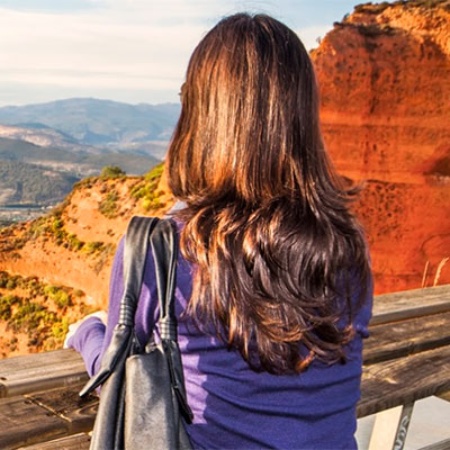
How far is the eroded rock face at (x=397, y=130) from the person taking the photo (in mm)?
17266

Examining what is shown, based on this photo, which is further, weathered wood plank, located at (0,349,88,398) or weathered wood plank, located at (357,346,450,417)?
weathered wood plank, located at (357,346,450,417)

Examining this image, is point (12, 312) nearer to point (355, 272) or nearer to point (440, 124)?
point (440, 124)

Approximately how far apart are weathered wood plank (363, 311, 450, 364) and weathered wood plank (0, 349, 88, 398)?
3.20 ft

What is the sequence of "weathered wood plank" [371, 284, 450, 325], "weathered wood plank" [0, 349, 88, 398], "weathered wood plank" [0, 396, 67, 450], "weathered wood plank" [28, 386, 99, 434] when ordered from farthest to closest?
"weathered wood plank" [371, 284, 450, 325], "weathered wood plank" [0, 349, 88, 398], "weathered wood plank" [28, 386, 99, 434], "weathered wood plank" [0, 396, 67, 450]

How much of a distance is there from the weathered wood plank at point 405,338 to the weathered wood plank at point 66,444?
3.42ft

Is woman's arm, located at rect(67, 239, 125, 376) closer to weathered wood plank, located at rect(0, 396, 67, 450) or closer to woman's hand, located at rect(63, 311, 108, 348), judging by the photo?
woman's hand, located at rect(63, 311, 108, 348)

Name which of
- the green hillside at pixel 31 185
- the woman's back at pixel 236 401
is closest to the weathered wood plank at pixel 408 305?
the woman's back at pixel 236 401

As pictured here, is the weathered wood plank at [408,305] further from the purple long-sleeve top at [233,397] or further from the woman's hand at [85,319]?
the purple long-sleeve top at [233,397]

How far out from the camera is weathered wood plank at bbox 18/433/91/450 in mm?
1741

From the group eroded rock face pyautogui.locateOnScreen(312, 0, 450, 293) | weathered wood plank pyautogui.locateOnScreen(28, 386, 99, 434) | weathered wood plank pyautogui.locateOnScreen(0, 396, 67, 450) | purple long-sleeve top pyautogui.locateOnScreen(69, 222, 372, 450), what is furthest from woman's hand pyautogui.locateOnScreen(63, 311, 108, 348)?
eroded rock face pyautogui.locateOnScreen(312, 0, 450, 293)

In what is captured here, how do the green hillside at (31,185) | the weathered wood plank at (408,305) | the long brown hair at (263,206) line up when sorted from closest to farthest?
the long brown hair at (263,206)
the weathered wood plank at (408,305)
the green hillside at (31,185)

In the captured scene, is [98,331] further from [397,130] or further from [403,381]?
[397,130]

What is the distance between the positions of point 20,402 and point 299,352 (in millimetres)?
773

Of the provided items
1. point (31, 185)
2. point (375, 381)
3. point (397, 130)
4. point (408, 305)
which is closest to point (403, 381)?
point (375, 381)
